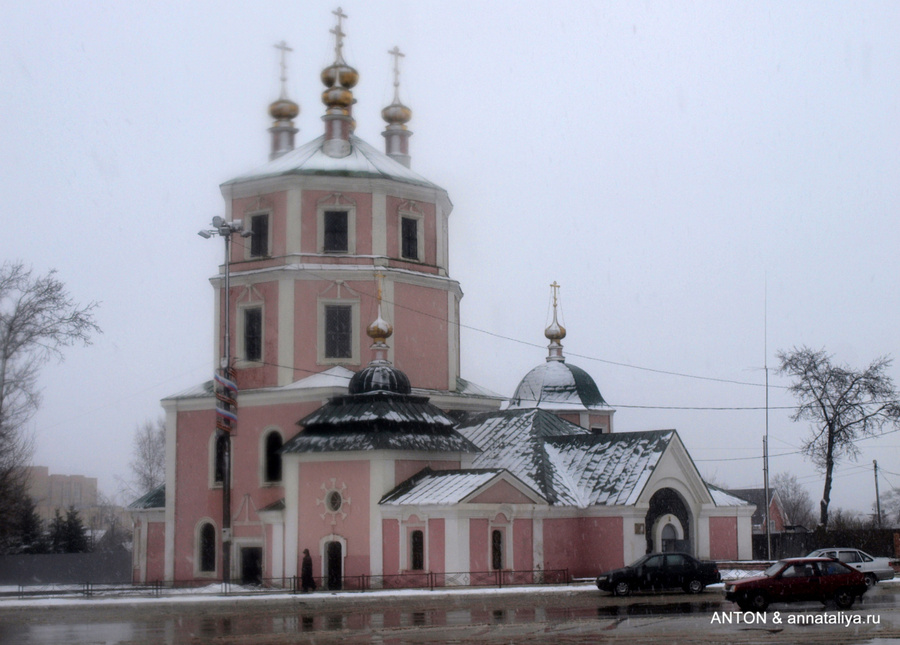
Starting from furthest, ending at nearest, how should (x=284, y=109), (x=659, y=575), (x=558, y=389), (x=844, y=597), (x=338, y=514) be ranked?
(x=558, y=389) → (x=284, y=109) → (x=338, y=514) → (x=659, y=575) → (x=844, y=597)

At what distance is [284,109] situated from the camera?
140 feet

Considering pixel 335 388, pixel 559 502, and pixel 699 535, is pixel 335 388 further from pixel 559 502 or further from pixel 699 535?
pixel 699 535

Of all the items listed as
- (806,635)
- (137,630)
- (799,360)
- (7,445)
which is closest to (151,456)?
(7,445)

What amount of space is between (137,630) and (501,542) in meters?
13.2

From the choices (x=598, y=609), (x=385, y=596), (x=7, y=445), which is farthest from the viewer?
(x=7, y=445)

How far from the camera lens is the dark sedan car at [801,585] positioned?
2255cm

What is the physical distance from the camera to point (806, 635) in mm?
17703

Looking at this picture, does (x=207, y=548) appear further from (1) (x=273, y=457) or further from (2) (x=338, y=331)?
(2) (x=338, y=331)

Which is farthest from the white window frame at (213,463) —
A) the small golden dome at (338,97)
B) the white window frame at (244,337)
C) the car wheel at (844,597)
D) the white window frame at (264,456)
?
the car wheel at (844,597)

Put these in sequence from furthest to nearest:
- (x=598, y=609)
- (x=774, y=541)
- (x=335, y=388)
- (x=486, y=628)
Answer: (x=774, y=541)
(x=335, y=388)
(x=598, y=609)
(x=486, y=628)

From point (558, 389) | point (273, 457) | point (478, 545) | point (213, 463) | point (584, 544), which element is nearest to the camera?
point (478, 545)

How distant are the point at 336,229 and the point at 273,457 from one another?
714 centimetres

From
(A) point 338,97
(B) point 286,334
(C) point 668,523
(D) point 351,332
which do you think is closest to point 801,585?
(C) point 668,523

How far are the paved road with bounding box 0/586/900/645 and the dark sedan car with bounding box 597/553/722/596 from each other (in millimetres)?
611
